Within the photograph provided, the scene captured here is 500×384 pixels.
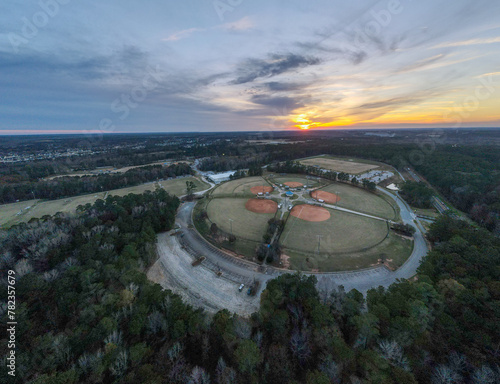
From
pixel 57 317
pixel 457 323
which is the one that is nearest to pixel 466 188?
pixel 457 323

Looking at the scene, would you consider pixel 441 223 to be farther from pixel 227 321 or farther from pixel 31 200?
pixel 31 200

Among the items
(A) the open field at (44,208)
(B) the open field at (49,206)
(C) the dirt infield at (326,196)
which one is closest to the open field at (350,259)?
(C) the dirt infield at (326,196)

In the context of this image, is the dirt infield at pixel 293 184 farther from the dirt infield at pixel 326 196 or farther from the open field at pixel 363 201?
the open field at pixel 363 201

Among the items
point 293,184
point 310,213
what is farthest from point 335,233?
point 293,184

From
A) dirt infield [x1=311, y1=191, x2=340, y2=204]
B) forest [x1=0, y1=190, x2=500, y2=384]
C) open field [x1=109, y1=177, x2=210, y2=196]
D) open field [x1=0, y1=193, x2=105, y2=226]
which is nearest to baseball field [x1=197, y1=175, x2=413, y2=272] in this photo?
dirt infield [x1=311, y1=191, x2=340, y2=204]

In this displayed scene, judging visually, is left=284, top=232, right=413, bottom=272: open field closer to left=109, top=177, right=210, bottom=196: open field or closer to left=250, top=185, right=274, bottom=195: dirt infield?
left=250, top=185, right=274, bottom=195: dirt infield

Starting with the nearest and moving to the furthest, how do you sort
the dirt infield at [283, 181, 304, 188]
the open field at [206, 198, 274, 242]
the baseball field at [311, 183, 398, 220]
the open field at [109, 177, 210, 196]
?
the open field at [206, 198, 274, 242], the baseball field at [311, 183, 398, 220], the open field at [109, 177, 210, 196], the dirt infield at [283, 181, 304, 188]

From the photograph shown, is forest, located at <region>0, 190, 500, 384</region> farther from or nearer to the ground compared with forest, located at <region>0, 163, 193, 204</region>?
nearer to the ground
